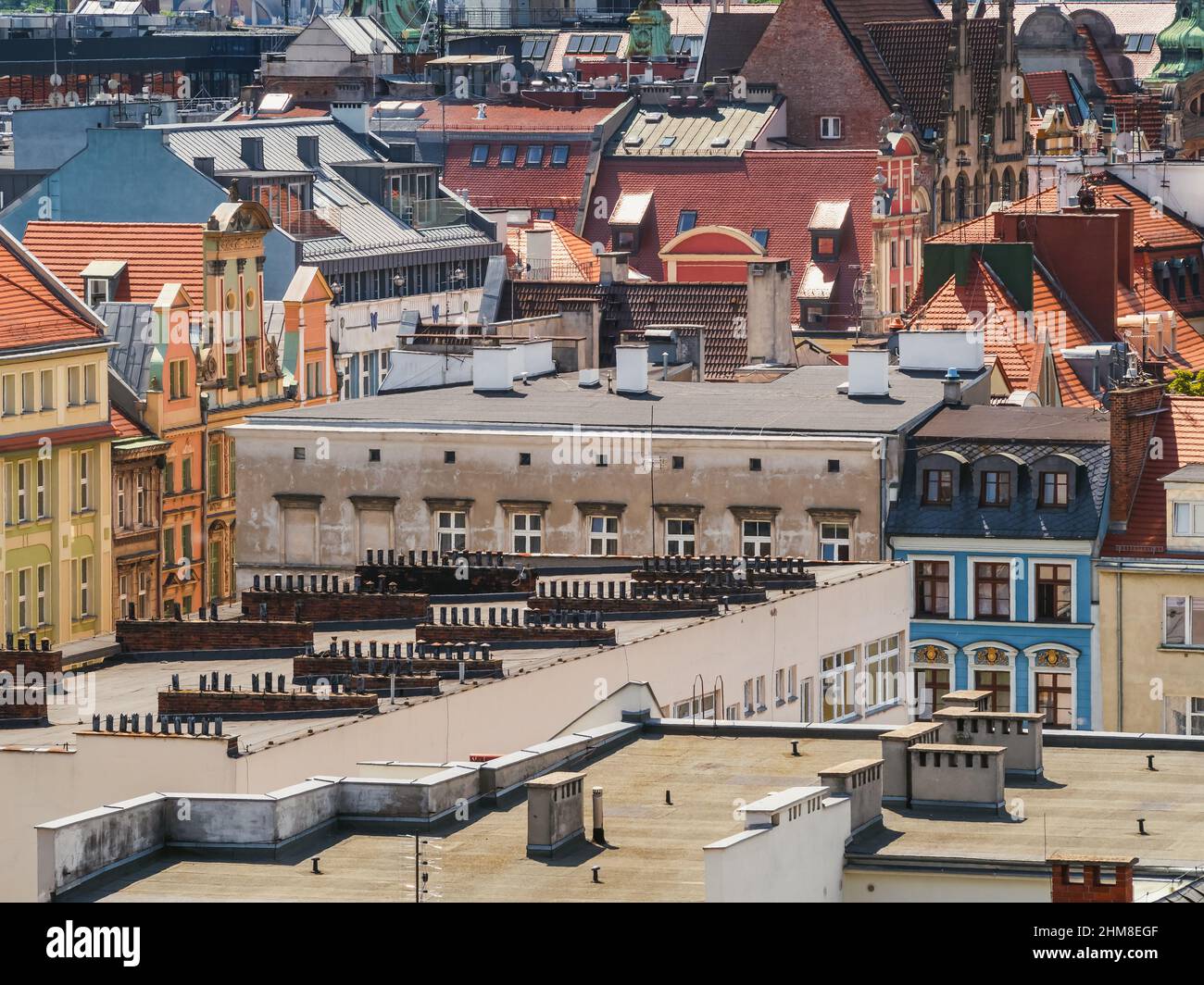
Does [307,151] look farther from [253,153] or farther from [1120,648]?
[1120,648]

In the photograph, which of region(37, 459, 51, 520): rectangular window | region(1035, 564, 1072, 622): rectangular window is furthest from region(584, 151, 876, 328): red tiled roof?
region(1035, 564, 1072, 622): rectangular window

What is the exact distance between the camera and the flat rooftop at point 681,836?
1822 inches

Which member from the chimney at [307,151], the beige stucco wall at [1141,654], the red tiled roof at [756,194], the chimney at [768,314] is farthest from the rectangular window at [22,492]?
the red tiled roof at [756,194]

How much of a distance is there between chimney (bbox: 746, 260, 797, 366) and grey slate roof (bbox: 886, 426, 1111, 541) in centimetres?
2716

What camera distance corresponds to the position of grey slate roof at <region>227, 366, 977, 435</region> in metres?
85.2

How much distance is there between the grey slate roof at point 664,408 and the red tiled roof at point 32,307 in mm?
8363

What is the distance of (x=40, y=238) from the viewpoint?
11288 centimetres

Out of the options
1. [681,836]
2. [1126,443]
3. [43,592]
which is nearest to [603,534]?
[1126,443]

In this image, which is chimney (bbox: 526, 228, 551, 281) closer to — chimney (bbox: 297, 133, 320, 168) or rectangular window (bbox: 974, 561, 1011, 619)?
chimney (bbox: 297, 133, 320, 168)

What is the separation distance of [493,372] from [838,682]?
20.3 metres

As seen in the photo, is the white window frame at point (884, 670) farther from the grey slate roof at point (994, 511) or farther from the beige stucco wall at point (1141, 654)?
the beige stucco wall at point (1141, 654)

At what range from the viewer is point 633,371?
91562 millimetres
